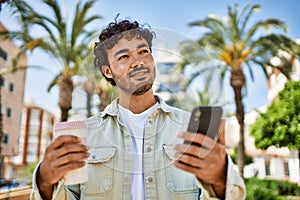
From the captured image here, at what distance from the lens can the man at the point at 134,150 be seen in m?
0.69

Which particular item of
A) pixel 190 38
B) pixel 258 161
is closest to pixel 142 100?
pixel 190 38

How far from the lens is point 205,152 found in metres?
0.66

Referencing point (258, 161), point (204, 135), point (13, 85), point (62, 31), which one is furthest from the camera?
point (13, 85)

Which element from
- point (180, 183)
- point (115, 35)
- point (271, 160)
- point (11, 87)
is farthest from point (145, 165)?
point (11, 87)

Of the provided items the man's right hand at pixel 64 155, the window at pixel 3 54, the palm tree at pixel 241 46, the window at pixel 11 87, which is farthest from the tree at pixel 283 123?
the window at pixel 11 87

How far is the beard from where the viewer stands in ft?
2.60

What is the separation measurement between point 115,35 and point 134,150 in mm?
268

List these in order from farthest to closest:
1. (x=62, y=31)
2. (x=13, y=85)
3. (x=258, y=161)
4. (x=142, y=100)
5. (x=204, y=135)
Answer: (x=13, y=85), (x=258, y=161), (x=62, y=31), (x=142, y=100), (x=204, y=135)

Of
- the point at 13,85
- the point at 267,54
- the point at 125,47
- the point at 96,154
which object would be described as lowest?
the point at 96,154

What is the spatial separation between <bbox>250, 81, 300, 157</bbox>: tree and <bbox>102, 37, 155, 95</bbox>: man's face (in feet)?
31.4

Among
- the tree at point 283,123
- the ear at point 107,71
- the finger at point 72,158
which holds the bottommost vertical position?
the finger at point 72,158

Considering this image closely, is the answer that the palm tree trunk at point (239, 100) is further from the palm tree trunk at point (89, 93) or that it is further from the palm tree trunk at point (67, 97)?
the palm tree trunk at point (89, 93)

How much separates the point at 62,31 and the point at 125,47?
9.66 m

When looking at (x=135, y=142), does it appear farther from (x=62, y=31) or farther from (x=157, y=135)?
(x=62, y=31)
